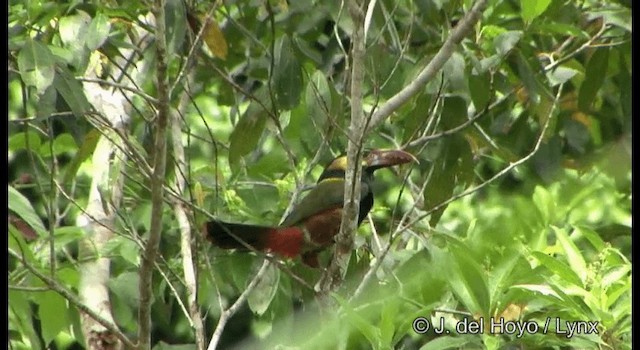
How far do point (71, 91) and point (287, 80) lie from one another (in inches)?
30.5

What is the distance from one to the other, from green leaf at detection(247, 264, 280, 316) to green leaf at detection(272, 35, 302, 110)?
0.48 meters

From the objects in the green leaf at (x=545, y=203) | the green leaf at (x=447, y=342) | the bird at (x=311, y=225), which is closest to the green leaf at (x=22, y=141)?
the bird at (x=311, y=225)

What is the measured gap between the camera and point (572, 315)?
2.76 m

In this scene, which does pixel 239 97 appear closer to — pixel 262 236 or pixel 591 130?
pixel 262 236

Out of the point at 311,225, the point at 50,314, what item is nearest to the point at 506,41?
the point at 311,225

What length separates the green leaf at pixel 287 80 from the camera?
11.8 ft

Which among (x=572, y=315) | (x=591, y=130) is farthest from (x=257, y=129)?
(x=591, y=130)

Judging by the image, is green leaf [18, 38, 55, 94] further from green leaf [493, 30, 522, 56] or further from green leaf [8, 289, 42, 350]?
green leaf [493, 30, 522, 56]

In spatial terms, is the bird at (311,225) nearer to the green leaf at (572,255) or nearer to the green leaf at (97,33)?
the green leaf at (97,33)

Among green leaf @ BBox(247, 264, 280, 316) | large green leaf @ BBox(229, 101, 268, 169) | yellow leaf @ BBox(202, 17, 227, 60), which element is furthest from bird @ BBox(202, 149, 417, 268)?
yellow leaf @ BBox(202, 17, 227, 60)

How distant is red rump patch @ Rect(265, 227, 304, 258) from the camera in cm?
383

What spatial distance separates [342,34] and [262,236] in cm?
95

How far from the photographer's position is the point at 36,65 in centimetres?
297

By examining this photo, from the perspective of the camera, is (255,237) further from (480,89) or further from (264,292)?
(480,89)
